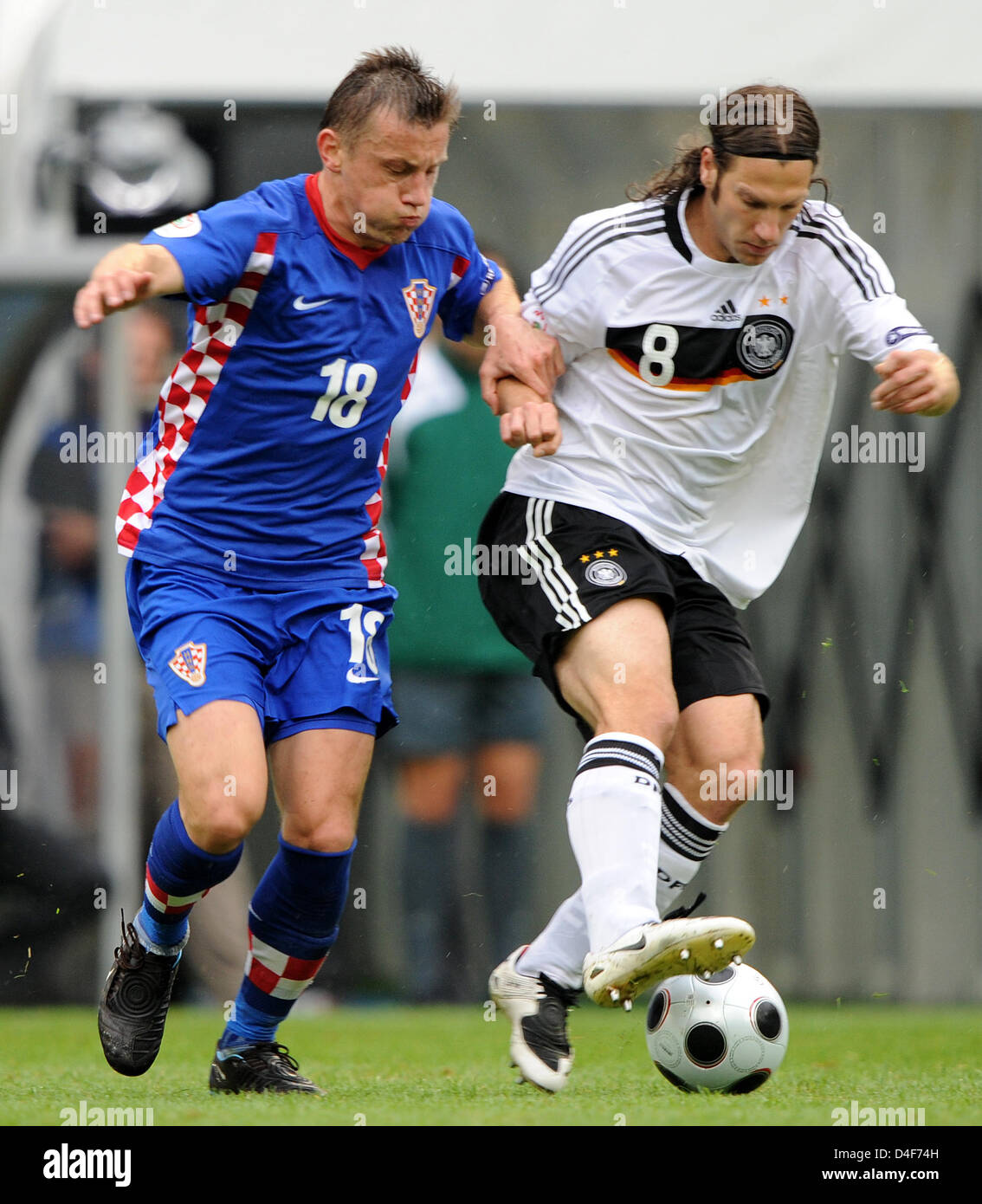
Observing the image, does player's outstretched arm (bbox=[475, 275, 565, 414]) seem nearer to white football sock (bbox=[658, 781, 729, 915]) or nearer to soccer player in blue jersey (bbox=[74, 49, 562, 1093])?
soccer player in blue jersey (bbox=[74, 49, 562, 1093])

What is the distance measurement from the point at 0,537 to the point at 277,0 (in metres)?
2.20

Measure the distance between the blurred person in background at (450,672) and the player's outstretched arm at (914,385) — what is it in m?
2.84

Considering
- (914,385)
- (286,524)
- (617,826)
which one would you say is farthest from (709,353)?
(617,826)

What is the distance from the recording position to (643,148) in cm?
657

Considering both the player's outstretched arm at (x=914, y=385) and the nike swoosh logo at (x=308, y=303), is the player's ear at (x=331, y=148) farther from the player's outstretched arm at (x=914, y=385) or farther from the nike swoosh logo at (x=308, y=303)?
the player's outstretched arm at (x=914, y=385)

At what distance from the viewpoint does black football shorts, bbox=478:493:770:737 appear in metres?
3.86

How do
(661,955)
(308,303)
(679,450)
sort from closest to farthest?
(661,955) < (308,303) < (679,450)

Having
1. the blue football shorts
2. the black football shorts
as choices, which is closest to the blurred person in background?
the black football shorts

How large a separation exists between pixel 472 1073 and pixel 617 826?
123cm

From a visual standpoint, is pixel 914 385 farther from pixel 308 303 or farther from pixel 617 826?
pixel 308 303

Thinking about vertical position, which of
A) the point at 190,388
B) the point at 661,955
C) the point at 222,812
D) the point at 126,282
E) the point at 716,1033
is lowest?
the point at 716,1033

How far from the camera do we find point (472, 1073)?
455 cm

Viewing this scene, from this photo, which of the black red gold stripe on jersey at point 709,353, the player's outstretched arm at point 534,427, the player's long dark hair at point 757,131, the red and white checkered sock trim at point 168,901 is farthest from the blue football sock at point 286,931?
the player's long dark hair at point 757,131

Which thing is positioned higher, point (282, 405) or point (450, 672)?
point (282, 405)
